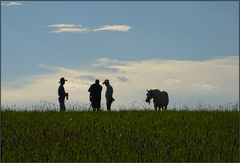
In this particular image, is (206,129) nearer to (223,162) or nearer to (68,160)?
(223,162)

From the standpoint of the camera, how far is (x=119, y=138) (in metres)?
7.46

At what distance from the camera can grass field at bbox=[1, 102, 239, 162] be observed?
8156 mm

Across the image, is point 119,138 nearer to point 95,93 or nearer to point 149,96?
point 95,93

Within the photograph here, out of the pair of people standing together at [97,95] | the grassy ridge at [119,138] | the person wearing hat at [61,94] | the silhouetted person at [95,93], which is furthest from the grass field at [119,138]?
the silhouetted person at [95,93]

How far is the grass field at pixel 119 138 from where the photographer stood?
816 cm

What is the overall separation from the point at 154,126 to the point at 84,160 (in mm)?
5510

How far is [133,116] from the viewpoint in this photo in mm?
15539

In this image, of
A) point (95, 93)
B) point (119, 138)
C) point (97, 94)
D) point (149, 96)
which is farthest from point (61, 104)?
point (119, 138)

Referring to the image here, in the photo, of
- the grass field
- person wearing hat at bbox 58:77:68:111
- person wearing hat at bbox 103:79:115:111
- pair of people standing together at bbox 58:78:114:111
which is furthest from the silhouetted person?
A: the grass field

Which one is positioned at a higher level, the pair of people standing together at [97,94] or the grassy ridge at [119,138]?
the pair of people standing together at [97,94]

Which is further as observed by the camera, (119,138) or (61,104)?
(61,104)

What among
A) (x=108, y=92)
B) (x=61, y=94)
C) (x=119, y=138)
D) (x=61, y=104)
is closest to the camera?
(x=119, y=138)

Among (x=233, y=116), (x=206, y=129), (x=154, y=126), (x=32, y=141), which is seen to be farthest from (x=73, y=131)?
(x=233, y=116)

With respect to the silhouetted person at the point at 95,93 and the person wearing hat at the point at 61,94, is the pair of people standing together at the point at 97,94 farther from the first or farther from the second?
the person wearing hat at the point at 61,94
